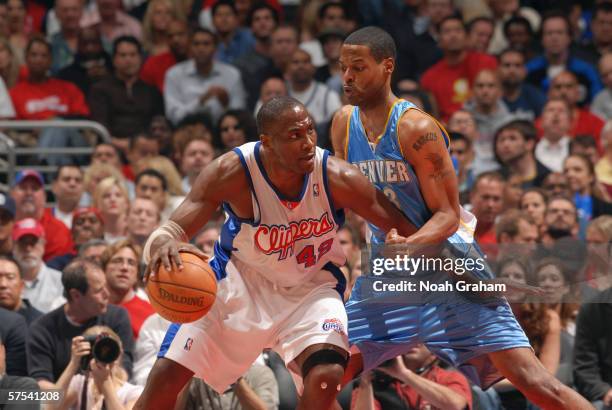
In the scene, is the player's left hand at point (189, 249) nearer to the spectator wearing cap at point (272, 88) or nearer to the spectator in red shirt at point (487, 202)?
the spectator in red shirt at point (487, 202)

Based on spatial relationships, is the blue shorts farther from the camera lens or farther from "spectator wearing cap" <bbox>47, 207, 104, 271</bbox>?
"spectator wearing cap" <bbox>47, 207, 104, 271</bbox>

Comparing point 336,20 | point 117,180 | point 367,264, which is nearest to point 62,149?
point 117,180

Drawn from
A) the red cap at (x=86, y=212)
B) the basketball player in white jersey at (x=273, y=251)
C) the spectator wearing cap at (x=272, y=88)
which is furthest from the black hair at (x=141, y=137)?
the basketball player in white jersey at (x=273, y=251)

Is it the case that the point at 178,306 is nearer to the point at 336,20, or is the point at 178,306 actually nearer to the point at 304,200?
the point at 304,200

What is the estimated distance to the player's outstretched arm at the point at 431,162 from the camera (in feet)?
19.9

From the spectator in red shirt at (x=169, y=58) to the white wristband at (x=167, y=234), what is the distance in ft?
22.4

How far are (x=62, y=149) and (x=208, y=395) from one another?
4.49 m

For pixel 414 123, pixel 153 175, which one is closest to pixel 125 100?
pixel 153 175

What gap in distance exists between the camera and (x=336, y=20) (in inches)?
507

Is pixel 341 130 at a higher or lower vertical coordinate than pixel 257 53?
lower

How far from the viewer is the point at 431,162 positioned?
6066mm

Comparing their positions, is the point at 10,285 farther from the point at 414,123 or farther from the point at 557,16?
the point at 557,16

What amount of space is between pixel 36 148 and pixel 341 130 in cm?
549

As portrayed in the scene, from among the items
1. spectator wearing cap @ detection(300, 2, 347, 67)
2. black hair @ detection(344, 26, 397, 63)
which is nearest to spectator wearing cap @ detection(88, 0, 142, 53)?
spectator wearing cap @ detection(300, 2, 347, 67)
